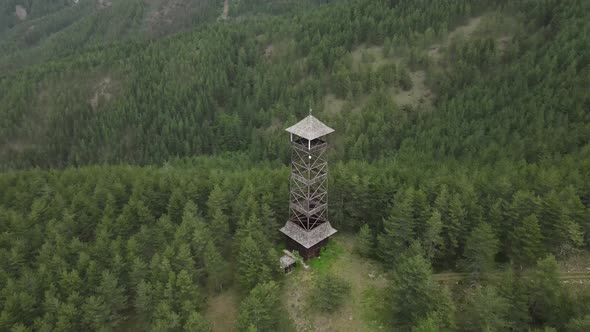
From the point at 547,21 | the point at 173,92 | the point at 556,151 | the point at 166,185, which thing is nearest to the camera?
the point at 166,185

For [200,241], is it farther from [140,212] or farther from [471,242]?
[471,242]

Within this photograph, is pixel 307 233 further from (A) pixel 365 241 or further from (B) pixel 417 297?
(B) pixel 417 297

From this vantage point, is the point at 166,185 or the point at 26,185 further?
the point at 26,185

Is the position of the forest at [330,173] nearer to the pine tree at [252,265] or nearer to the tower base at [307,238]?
the pine tree at [252,265]

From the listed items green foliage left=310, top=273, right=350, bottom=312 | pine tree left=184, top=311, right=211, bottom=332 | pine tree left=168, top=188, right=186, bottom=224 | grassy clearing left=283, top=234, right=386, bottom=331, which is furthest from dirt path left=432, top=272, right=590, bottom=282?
pine tree left=168, top=188, right=186, bottom=224

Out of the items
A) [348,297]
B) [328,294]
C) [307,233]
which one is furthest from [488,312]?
[307,233]

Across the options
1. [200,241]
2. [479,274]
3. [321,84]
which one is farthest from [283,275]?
[321,84]
